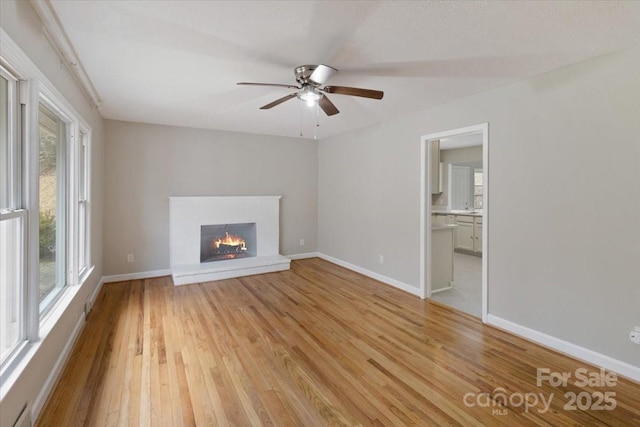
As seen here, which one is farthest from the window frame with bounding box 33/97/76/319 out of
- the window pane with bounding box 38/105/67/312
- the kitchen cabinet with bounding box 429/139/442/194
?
the kitchen cabinet with bounding box 429/139/442/194

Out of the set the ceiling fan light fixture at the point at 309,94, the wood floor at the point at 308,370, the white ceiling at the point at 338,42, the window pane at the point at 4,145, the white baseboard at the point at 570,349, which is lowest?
the wood floor at the point at 308,370

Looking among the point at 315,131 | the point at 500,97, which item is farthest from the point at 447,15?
the point at 315,131

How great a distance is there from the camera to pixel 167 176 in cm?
493

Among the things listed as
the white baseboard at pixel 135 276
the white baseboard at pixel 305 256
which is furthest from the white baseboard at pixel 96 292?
the white baseboard at pixel 305 256

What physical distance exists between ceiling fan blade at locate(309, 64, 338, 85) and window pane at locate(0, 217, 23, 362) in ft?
6.98

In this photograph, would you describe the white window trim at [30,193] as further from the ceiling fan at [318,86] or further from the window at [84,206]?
the window at [84,206]

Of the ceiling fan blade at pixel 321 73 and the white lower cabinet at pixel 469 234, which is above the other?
the ceiling fan blade at pixel 321 73

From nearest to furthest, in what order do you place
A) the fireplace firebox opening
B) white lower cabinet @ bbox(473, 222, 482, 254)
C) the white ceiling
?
the white ceiling → the fireplace firebox opening → white lower cabinet @ bbox(473, 222, 482, 254)

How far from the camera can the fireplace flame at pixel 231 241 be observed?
552 cm

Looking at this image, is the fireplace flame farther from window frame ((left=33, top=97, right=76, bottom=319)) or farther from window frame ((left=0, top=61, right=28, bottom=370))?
window frame ((left=0, top=61, right=28, bottom=370))

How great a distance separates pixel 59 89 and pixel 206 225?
3.06m

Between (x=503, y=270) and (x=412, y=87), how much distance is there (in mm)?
2107

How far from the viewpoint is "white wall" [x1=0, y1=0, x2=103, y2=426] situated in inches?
59.8

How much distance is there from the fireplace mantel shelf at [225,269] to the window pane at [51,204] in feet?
5.83
